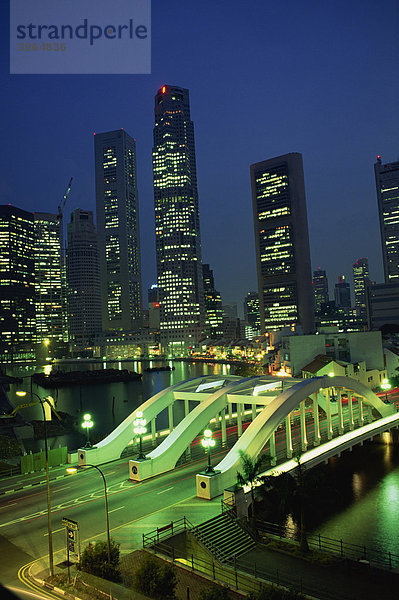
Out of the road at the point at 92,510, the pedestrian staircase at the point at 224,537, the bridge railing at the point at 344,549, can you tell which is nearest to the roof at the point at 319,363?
the road at the point at 92,510

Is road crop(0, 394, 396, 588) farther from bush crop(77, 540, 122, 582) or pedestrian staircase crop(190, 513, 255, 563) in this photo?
bush crop(77, 540, 122, 582)

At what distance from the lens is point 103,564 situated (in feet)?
61.9

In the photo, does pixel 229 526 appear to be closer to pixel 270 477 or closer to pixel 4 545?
pixel 270 477

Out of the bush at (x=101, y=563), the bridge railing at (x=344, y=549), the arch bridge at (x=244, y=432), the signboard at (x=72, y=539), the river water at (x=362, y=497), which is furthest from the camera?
the arch bridge at (x=244, y=432)

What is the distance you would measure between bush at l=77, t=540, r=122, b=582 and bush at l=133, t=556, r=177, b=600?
5.91ft

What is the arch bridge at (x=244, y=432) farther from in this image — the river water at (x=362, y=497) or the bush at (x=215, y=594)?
the bush at (x=215, y=594)

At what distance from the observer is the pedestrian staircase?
22.8m

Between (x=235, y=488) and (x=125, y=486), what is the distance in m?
8.53

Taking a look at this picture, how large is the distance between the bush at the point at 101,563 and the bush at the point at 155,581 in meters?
1.80

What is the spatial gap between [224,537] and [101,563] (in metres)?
7.68

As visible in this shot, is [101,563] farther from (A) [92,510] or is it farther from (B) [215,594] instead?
(A) [92,510]

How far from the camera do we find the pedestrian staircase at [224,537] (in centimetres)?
2281

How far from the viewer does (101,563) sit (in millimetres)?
19016

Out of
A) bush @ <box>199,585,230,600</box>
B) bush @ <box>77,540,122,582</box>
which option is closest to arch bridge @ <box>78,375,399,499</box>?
bush @ <box>77,540,122,582</box>
